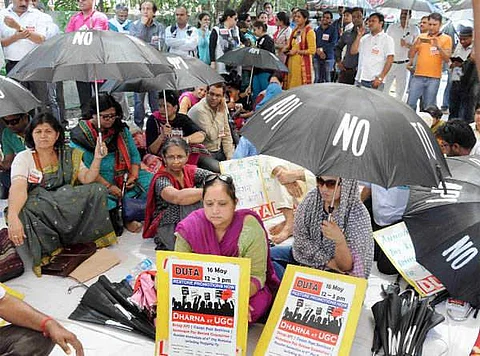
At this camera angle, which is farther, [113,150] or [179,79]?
[179,79]

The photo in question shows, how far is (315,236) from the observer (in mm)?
2822

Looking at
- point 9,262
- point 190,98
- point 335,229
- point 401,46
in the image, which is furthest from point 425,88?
point 9,262

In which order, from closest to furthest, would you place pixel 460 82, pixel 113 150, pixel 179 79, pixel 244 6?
pixel 113 150
pixel 179 79
pixel 460 82
pixel 244 6

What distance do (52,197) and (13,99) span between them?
0.73m

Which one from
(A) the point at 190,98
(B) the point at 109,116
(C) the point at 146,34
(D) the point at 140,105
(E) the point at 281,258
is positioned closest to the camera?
(E) the point at 281,258

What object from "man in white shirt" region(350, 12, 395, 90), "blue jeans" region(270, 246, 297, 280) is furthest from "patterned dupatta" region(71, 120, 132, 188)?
"man in white shirt" region(350, 12, 395, 90)

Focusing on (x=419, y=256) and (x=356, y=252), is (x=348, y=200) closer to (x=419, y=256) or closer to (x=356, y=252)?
(x=356, y=252)

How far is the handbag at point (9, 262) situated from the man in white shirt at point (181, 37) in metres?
4.66

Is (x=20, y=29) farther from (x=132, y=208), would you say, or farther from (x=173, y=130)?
(x=132, y=208)

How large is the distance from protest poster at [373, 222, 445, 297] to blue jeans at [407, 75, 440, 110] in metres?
3.82

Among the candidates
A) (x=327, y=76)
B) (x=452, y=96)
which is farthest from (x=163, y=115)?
(x=327, y=76)

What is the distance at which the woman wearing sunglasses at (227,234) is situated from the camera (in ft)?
8.27

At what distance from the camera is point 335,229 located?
250 centimetres

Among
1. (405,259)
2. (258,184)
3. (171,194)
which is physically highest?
(171,194)
